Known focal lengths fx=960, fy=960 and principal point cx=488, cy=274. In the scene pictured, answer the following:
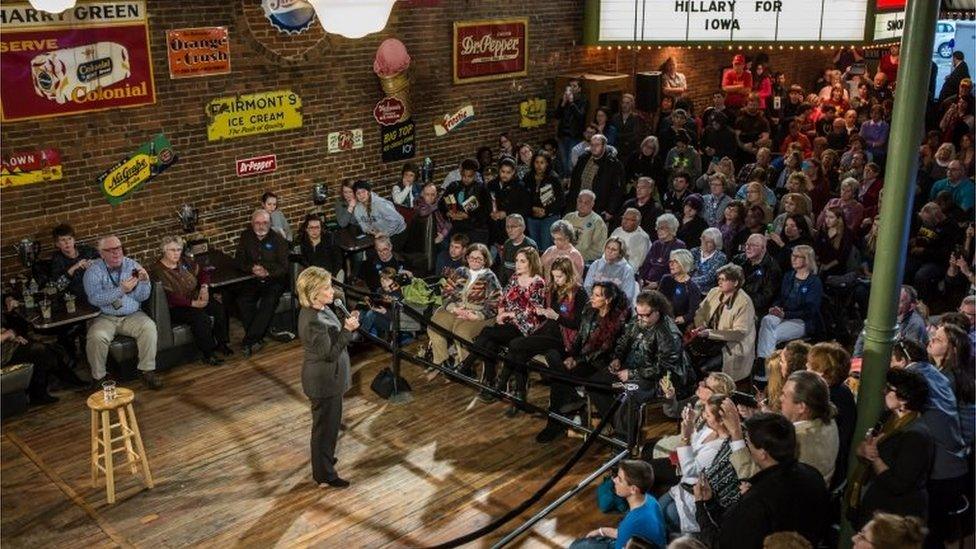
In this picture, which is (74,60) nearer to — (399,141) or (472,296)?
(399,141)

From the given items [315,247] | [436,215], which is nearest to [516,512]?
[315,247]

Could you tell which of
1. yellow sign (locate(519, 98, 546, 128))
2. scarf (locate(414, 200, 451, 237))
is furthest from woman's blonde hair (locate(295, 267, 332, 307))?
yellow sign (locate(519, 98, 546, 128))

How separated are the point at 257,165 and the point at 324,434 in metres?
4.64

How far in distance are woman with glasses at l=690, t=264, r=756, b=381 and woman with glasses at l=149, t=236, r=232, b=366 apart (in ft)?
14.6

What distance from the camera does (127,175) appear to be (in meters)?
9.38

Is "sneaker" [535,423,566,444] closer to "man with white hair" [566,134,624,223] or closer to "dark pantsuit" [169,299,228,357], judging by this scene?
"dark pantsuit" [169,299,228,357]

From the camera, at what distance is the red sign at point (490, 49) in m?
12.2

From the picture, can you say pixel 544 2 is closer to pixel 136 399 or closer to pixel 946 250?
pixel 946 250

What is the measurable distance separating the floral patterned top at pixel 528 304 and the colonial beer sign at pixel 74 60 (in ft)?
14.0

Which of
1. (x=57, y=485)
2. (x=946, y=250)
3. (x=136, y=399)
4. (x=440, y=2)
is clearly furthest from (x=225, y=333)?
(x=946, y=250)

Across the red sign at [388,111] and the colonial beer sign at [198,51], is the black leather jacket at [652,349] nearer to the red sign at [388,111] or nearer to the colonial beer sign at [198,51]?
the colonial beer sign at [198,51]

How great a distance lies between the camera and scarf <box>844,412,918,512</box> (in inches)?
185

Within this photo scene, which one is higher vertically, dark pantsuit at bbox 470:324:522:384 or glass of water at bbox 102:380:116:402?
glass of water at bbox 102:380:116:402

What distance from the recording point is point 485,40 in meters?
12.5
